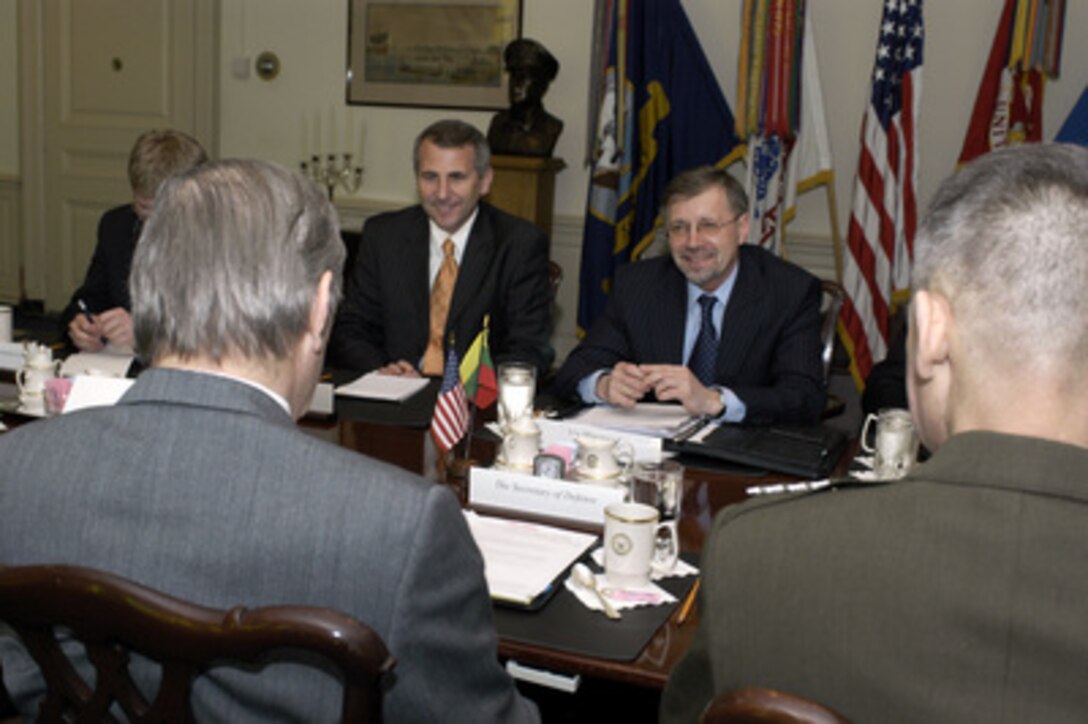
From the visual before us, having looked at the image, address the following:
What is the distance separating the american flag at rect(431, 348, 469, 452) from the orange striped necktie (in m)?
1.43

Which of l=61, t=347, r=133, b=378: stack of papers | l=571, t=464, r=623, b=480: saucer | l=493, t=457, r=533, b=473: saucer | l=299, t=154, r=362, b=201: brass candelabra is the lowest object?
l=61, t=347, r=133, b=378: stack of papers

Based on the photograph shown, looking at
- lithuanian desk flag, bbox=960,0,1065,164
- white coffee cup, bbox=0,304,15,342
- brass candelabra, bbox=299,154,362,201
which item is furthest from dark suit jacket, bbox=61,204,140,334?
lithuanian desk flag, bbox=960,0,1065,164

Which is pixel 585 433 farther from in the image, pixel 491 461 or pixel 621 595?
pixel 621 595

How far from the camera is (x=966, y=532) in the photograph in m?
1.03

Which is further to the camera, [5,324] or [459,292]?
[459,292]

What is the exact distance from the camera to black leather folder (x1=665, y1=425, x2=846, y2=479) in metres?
2.44

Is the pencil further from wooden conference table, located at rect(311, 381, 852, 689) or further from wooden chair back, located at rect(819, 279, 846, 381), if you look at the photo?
wooden chair back, located at rect(819, 279, 846, 381)

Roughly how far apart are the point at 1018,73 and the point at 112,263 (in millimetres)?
3628

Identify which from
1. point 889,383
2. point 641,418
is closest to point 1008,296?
point 641,418

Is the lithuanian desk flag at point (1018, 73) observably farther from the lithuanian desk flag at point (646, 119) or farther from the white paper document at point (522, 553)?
the white paper document at point (522, 553)

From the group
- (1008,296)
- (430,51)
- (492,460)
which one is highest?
(430,51)

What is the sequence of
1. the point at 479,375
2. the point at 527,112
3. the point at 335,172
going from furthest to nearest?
the point at 335,172 → the point at 527,112 → the point at 479,375

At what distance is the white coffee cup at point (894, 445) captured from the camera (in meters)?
2.38

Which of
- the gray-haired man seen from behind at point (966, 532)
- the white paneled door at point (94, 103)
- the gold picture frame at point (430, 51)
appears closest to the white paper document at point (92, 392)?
the gray-haired man seen from behind at point (966, 532)
